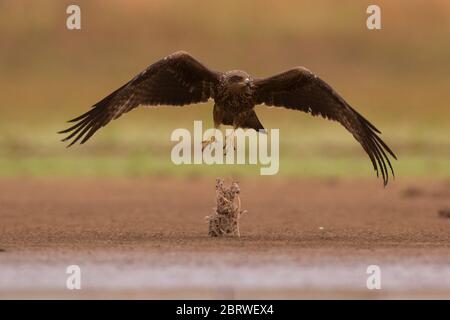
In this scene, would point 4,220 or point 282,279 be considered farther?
point 4,220

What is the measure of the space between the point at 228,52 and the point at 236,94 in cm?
3317

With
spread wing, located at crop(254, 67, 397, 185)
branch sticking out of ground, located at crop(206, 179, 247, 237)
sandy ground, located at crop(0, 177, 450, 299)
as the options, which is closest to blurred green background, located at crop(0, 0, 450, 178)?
sandy ground, located at crop(0, 177, 450, 299)

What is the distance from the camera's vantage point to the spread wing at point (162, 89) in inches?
731

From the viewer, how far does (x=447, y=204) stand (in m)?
25.0

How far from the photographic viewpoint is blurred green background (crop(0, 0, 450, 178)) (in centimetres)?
4606

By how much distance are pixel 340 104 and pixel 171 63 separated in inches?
78.6

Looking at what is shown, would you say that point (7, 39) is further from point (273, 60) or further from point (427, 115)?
point (427, 115)

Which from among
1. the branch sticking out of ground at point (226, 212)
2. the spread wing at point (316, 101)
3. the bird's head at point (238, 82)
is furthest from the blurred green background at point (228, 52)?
the branch sticking out of ground at point (226, 212)

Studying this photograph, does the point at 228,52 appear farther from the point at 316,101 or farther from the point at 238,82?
the point at 238,82

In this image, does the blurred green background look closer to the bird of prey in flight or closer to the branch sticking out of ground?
the bird of prey in flight

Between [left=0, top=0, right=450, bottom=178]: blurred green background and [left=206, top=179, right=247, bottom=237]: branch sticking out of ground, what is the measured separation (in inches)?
961

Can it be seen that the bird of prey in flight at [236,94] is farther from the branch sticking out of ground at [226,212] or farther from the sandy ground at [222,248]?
the sandy ground at [222,248]

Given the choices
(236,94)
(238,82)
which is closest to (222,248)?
(236,94)
